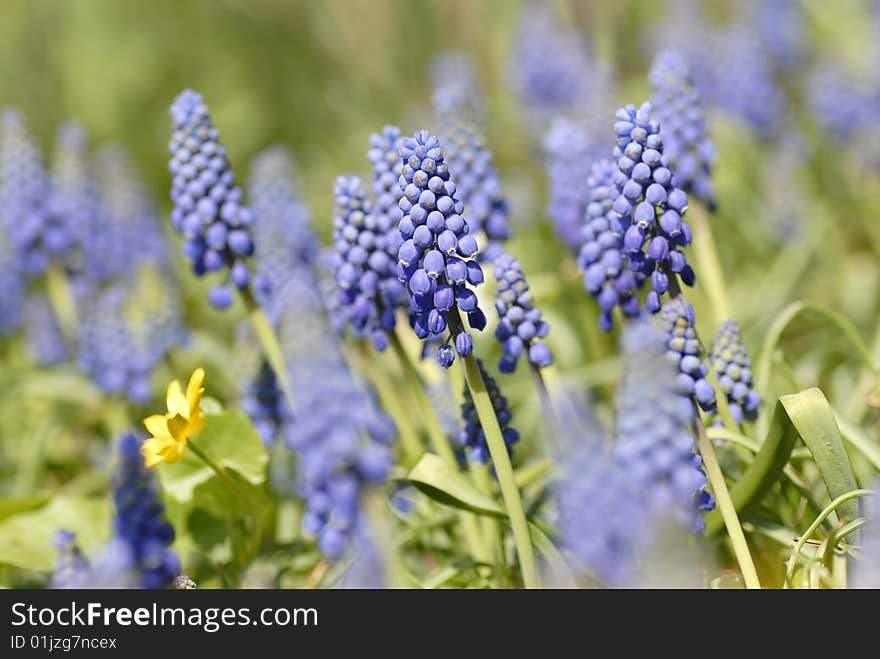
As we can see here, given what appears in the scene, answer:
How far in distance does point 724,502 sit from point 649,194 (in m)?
0.92

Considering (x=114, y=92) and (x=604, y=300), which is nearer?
(x=604, y=300)

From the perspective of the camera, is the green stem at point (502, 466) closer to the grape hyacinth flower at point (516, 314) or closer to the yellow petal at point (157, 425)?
the grape hyacinth flower at point (516, 314)

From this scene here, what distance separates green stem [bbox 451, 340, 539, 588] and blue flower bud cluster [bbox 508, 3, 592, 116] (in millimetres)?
5285

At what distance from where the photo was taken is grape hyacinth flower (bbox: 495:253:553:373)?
127 inches

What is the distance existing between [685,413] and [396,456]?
87.2 inches

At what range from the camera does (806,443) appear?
2.99 meters

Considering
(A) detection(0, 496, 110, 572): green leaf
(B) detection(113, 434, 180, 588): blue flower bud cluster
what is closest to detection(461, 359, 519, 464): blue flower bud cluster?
(B) detection(113, 434, 180, 588): blue flower bud cluster

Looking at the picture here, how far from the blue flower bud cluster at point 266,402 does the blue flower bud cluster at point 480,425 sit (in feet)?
3.74

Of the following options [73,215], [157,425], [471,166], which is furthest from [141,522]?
[73,215]

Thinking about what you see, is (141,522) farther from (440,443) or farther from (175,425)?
(440,443)

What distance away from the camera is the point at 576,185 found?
16.1 feet

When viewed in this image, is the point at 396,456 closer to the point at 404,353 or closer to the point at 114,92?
the point at 404,353

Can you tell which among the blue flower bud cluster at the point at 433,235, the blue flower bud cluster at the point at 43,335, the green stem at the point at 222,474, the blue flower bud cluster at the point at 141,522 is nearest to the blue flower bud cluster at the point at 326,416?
the blue flower bud cluster at the point at 433,235

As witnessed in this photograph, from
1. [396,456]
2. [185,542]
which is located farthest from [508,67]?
[185,542]
